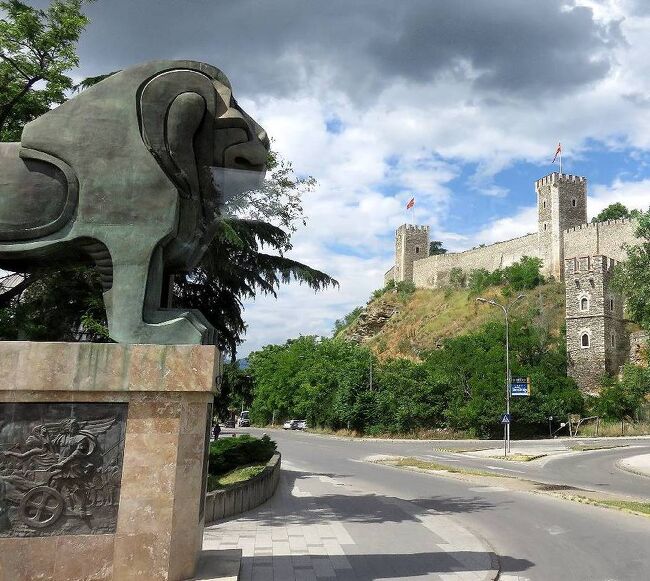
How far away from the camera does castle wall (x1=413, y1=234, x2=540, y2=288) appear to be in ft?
240

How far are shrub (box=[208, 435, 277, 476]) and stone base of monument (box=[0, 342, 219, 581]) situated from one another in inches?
434

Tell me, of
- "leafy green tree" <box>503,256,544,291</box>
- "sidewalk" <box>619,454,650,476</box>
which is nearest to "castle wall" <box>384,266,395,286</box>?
"leafy green tree" <box>503,256,544,291</box>

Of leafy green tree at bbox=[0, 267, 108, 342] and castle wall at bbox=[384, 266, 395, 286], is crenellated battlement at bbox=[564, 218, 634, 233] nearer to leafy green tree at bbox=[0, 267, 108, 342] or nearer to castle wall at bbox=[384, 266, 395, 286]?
castle wall at bbox=[384, 266, 395, 286]

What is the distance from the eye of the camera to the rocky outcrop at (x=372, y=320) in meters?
81.6

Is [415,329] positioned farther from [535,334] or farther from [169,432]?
[169,432]

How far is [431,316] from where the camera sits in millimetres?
75438

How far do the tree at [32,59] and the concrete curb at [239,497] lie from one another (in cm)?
677

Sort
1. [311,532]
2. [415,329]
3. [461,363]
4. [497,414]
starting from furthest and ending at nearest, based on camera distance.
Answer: [415,329] → [461,363] → [497,414] → [311,532]

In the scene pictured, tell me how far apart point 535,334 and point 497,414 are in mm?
13520

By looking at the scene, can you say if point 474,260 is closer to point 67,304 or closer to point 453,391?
point 453,391

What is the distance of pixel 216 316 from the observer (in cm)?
1270

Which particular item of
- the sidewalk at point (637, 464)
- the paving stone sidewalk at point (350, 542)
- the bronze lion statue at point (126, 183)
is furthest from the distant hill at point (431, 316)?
the bronze lion statue at point (126, 183)

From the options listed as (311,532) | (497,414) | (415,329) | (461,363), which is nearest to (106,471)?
(311,532)

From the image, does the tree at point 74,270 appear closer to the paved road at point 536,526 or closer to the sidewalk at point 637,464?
the paved road at point 536,526
